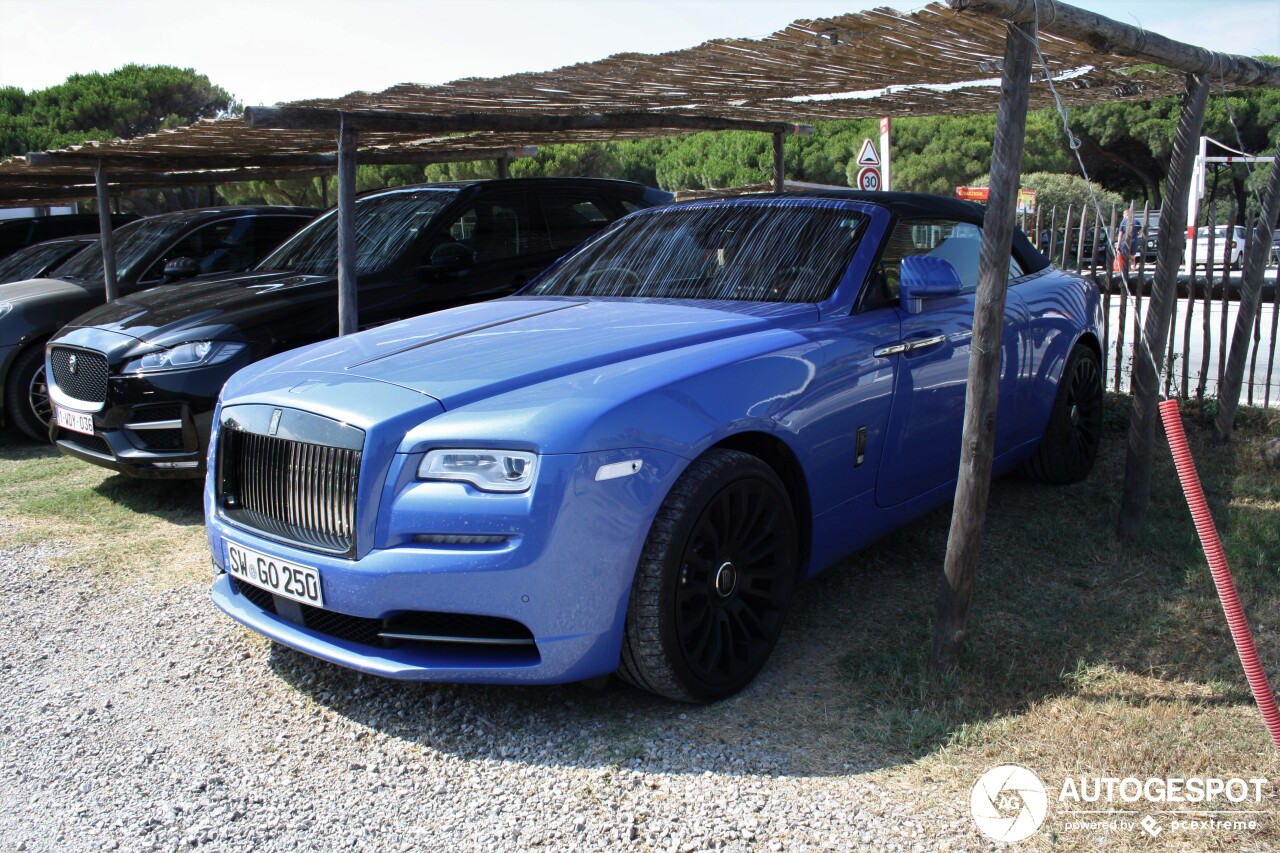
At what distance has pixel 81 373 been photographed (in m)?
5.81

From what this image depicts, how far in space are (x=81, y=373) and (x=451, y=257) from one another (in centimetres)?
223

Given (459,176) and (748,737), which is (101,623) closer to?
(748,737)

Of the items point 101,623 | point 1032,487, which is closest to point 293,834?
point 101,623

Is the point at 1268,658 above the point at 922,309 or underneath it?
underneath

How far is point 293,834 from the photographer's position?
2619 millimetres

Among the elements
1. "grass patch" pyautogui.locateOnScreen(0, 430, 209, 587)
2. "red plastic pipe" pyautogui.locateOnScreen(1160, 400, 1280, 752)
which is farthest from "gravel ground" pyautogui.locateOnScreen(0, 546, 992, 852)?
"grass patch" pyautogui.locateOnScreen(0, 430, 209, 587)

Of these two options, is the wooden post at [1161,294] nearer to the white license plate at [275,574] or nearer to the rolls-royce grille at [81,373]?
the white license plate at [275,574]

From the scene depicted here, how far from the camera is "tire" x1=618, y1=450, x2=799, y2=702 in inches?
114

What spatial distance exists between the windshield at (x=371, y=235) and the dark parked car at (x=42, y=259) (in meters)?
4.66

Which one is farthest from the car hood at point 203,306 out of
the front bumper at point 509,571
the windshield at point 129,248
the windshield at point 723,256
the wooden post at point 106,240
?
the front bumper at point 509,571

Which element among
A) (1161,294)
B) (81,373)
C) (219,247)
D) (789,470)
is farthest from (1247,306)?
(219,247)

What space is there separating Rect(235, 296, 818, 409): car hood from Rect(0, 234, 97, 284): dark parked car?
7979 mm

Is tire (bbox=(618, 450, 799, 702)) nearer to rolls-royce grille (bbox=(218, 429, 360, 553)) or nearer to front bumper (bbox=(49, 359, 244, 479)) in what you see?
rolls-royce grille (bbox=(218, 429, 360, 553))

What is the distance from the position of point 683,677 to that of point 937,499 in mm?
1699
